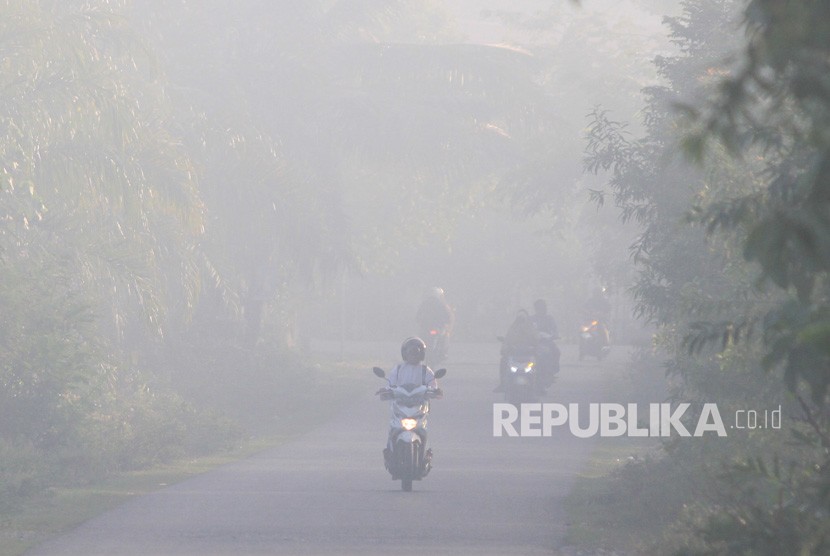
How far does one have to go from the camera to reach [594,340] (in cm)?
3469

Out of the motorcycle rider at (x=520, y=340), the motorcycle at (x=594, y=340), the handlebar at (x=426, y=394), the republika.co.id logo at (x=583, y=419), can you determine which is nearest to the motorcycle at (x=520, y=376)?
the motorcycle rider at (x=520, y=340)

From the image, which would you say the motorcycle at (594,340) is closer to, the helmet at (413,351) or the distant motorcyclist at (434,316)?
the distant motorcyclist at (434,316)

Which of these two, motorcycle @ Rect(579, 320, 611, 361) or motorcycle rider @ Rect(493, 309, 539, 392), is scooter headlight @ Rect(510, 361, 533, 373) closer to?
motorcycle rider @ Rect(493, 309, 539, 392)

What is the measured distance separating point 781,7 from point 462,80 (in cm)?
2733

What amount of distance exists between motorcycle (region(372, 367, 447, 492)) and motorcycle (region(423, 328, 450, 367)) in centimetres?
1722

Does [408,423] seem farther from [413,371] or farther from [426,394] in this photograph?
[413,371]

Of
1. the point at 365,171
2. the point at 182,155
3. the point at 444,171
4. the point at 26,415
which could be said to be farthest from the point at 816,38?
the point at 365,171

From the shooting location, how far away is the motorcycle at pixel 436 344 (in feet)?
101

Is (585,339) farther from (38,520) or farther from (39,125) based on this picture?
(38,520)

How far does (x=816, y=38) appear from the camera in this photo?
2887 millimetres

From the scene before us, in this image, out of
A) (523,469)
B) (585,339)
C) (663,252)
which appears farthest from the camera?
(585,339)

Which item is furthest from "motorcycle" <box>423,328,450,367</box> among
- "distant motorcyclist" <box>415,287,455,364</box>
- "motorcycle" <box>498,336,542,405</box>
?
"motorcycle" <box>498,336,542,405</box>

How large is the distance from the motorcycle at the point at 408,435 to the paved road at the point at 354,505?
23 centimetres

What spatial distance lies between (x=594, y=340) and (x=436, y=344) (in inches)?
228
